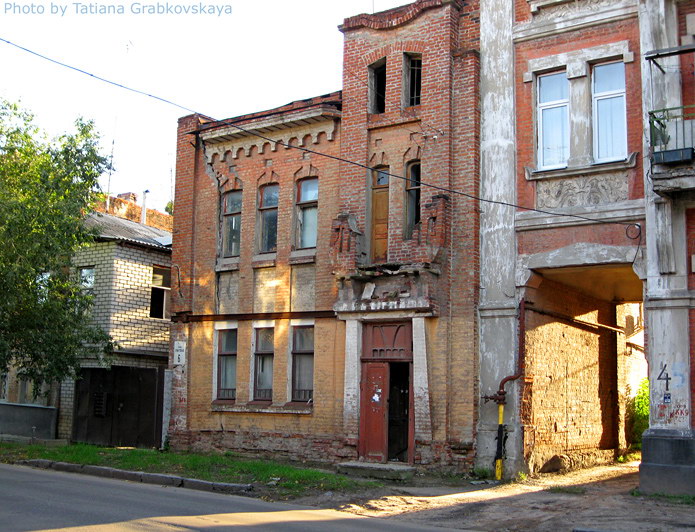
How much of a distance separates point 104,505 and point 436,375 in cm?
752

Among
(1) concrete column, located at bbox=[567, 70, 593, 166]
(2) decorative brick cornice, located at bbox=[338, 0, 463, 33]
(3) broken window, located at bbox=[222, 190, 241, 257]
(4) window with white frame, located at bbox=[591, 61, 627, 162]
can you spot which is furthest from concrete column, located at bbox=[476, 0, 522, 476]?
(3) broken window, located at bbox=[222, 190, 241, 257]

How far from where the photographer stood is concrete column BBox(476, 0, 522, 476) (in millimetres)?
16125

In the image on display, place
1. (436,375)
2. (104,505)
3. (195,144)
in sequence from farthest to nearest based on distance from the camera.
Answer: (195,144), (436,375), (104,505)

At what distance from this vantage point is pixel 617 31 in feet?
51.4

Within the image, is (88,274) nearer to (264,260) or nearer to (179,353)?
(179,353)

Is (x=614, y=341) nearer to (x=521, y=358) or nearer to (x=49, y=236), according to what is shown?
(x=521, y=358)

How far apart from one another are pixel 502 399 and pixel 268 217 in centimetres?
774

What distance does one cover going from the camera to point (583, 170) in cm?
1559

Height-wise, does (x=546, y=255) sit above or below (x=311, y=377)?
above

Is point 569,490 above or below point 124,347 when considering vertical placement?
below

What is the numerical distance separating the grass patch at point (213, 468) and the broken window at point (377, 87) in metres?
8.24

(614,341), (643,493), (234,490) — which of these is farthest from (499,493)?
(614,341)

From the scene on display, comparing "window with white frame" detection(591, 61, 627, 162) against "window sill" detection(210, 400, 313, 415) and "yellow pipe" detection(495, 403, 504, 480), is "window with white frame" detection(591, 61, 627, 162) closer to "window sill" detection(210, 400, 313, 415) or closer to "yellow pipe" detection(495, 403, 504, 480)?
"yellow pipe" detection(495, 403, 504, 480)

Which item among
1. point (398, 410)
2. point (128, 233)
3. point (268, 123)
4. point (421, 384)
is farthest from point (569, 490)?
point (128, 233)
